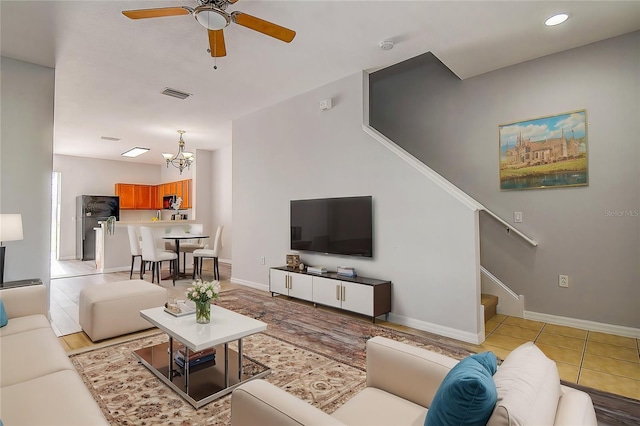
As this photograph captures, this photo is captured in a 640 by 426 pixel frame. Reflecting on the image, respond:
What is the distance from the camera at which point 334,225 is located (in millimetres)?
4266

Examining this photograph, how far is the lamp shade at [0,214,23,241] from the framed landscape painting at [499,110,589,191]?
5213 millimetres

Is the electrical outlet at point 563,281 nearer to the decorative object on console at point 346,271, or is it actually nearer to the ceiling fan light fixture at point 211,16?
the decorative object on console at point 346,271

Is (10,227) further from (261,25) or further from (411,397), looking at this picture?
(411,397)

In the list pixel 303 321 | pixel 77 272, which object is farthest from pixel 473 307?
pixel 77 272

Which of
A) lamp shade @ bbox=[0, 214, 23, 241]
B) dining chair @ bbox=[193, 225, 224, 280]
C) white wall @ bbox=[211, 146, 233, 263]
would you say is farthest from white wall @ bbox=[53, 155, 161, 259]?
lamp shade @ bbox=[0, 214, 23, 241]

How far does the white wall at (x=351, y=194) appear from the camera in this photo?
3337 mm

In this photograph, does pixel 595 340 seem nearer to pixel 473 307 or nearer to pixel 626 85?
pixel 473 307

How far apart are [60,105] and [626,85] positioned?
731 cm

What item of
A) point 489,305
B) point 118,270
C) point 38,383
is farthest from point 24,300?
point 118,270

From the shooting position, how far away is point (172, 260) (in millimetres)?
6117

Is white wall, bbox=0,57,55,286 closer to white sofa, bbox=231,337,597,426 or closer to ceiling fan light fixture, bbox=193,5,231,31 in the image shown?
ceiling fan light fixture, bbox=193,5,231,31

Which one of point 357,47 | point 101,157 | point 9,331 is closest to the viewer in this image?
point 9,331

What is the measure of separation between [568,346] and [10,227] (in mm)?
5211

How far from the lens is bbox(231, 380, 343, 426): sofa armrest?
1.01m
